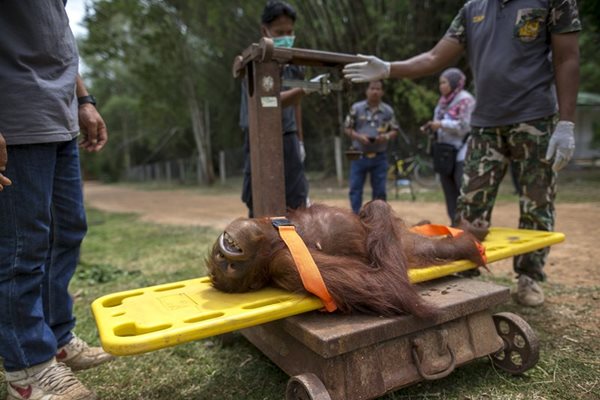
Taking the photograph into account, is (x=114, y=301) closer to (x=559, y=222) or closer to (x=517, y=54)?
(x=517, y=54)

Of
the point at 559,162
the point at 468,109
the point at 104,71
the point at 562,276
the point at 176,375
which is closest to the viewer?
the point at 176,375

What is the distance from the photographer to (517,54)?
2.59 meters

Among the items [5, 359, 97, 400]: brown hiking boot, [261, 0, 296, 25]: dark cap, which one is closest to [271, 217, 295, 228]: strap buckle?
[5, 359, 97, 400]: brown hiking boot

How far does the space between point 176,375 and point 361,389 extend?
3.04 ft

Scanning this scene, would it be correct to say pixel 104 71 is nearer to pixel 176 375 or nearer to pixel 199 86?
pixel 199 86


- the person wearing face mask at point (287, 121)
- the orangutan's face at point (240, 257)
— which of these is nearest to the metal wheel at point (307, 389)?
the orangutan's face at point (240, 257)

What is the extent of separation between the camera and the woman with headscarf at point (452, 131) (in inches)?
171

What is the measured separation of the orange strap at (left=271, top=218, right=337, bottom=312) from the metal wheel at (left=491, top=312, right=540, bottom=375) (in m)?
0.85

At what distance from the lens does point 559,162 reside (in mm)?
2502

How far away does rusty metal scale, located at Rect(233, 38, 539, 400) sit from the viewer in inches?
63.9

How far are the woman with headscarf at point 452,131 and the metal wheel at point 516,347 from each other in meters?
2.43

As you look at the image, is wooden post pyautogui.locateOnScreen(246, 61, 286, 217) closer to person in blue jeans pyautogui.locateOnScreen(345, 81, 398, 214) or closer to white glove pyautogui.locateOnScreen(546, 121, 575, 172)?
white glove pyautogui.locateOnScreen(546, 121, 575, 172)

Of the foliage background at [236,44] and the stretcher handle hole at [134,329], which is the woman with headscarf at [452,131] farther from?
the foliage background at [236,44]

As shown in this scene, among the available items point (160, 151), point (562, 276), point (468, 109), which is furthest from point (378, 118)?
point (160, 151)
